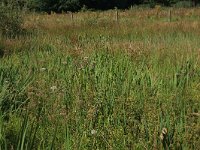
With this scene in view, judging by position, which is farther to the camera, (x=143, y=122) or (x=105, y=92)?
(x=105, y=92)

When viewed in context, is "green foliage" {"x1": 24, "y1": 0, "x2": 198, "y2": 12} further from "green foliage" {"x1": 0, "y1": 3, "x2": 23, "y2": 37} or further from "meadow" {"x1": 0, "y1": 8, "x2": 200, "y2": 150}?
"meadow" {"x1": 0, "y1": 8, "x2": 200, "y2": 150}

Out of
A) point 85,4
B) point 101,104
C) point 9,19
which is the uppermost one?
point 101,104

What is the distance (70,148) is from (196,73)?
9.11ft

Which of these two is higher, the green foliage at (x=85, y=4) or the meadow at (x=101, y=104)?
the meadow at (x=101, y=104)

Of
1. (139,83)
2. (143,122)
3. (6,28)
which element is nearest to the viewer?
(143,122)

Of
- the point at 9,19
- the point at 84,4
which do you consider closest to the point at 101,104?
the point at 9,19

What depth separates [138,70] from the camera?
4988 millimetres

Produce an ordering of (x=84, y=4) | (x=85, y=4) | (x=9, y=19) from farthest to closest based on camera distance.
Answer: (x=85, y=4)
(x=84, y=4)
(x=9, y=19)

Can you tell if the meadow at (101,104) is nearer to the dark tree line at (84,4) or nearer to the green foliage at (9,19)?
the green foliage at (9,19)

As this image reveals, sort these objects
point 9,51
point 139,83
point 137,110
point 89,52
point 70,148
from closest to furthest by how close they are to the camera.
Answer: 1. point 70,148
2. point 137,110
3. point 139,83
4. point 89,52
5. point 9,51

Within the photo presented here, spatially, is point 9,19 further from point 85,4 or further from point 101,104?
point 85,4

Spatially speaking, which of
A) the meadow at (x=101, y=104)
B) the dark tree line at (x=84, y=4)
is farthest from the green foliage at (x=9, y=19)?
the dark tree line at (x=84, y=4)

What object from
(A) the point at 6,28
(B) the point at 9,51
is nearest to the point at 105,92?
(B) the point at 9,51

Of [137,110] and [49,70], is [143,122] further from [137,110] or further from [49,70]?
[49,70]
